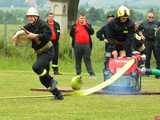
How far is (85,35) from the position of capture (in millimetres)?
21328

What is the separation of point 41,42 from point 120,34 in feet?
9.34

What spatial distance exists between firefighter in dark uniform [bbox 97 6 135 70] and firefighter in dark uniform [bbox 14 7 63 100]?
226 cm

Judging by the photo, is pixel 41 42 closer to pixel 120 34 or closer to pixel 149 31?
pixel 120 34

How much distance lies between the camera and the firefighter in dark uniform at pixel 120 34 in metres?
16.4

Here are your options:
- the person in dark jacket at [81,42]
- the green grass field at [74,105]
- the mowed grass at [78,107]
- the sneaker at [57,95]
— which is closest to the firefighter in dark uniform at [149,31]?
the person in dark jacket at [81,42]

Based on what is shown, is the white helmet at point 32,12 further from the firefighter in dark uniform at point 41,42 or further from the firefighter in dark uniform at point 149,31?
the firefighter in dark uniform at point 149,31

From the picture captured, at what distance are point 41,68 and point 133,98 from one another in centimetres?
226

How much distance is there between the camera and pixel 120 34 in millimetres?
16812

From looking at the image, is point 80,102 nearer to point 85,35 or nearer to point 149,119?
point 149,119

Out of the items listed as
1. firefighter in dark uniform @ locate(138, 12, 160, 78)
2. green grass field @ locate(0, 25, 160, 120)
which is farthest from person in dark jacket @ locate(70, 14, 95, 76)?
firefighter in dark uniform @ locate(138, 12, 160, 78)

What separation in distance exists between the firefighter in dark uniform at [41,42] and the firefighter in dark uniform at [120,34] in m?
2.26

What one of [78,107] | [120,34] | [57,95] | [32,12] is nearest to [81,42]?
[120,34]

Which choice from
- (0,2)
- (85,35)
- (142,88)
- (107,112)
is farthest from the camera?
(0,2)

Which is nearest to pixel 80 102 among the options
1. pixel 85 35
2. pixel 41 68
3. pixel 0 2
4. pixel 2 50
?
pixel 41 68
